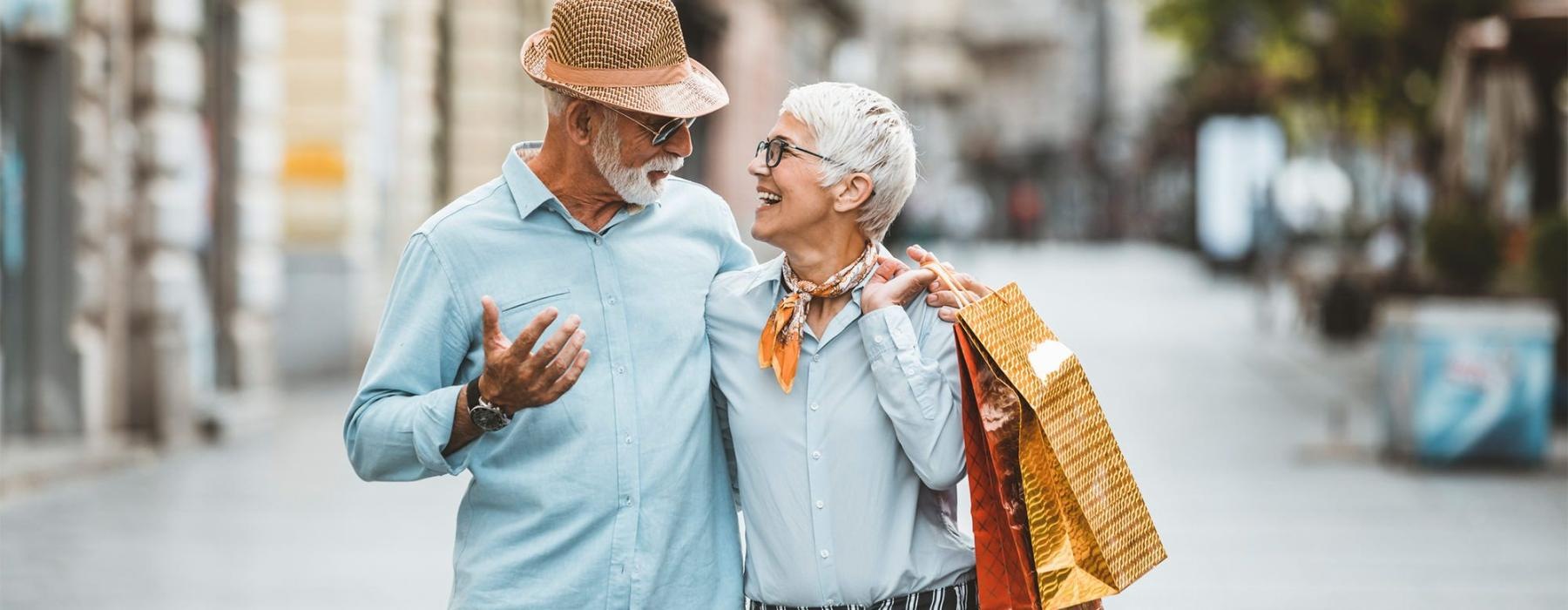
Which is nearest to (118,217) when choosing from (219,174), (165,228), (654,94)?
(165,228)

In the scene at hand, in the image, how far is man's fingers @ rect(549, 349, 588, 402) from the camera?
112 inches

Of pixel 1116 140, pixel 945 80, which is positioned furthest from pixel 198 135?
pixel 1116 140

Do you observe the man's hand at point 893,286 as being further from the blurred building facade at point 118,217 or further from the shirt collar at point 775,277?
the blurred building facade at point 118,217

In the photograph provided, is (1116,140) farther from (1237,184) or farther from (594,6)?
(594,6)

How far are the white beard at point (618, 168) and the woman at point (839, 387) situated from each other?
169mm

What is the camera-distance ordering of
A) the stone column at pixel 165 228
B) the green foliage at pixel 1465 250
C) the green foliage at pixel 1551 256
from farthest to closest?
1. the green foliage at pixel 1465 250
2. the green foliage at pixel 1551 256
3. the stone column at pixel 165 228

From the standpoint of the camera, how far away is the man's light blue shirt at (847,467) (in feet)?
10.1

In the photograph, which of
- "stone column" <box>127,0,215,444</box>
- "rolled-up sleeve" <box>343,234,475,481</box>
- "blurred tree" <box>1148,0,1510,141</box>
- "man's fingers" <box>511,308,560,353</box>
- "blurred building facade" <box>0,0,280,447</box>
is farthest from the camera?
"blurred tree" <box>1148,0,1510,141</box>

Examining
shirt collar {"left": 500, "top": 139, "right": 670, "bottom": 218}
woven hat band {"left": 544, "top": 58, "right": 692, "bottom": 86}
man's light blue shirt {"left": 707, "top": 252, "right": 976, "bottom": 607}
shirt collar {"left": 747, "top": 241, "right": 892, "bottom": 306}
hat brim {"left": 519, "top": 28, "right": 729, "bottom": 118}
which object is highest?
woven hat band {"left": 544, "top": 58, "right": 692, "bottom": 86}

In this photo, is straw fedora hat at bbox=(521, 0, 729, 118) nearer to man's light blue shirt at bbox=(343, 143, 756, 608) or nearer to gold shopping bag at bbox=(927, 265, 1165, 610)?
man's light blue shirt at bbox=(343, 143, 756, 608)

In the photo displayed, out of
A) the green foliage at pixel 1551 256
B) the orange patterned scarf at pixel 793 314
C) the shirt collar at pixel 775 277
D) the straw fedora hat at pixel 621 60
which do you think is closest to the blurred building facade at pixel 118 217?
the green foliage at pixel 1551 256

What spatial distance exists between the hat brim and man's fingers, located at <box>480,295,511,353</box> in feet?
1.33

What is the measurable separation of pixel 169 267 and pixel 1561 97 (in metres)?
11.2

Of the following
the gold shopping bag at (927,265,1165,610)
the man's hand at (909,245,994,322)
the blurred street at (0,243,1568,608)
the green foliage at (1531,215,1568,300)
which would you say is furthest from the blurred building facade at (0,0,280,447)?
the gold shopping bag at (927,265,1165,610)
